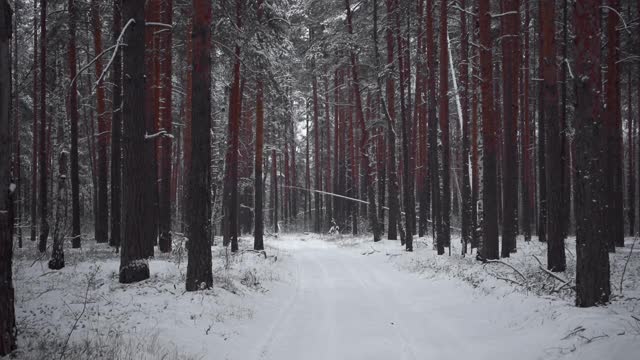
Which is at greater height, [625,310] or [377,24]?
[377,24]

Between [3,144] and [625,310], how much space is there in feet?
29.9

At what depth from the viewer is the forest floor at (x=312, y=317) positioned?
5.58m

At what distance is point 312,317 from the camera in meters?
8.27

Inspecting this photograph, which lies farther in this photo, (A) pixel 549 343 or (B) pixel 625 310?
(B) pixel 625 310

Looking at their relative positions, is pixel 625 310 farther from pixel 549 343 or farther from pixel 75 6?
pixel 75 6

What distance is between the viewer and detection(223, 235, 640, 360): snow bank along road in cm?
588

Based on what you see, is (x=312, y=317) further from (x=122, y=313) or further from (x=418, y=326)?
(x=122, y=313)

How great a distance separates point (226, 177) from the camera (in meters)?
21.2

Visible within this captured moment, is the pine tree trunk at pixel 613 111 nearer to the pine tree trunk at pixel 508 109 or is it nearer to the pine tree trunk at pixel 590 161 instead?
the pine tree trunk at pixel 508 109

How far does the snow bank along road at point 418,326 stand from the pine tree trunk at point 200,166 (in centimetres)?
160

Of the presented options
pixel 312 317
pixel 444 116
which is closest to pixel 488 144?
pixel 444 116

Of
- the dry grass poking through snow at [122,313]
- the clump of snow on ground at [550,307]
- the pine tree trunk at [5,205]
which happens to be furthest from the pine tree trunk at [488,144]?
the pine tree trunk at [5,205]

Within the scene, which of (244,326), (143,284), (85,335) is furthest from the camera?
(143,284)

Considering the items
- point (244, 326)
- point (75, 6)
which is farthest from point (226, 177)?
point (244, 326)
